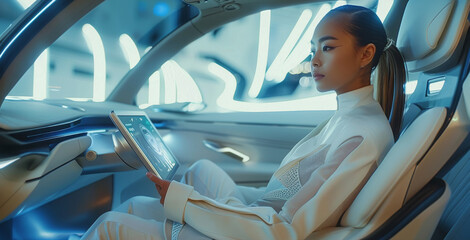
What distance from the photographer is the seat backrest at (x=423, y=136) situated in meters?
0.88

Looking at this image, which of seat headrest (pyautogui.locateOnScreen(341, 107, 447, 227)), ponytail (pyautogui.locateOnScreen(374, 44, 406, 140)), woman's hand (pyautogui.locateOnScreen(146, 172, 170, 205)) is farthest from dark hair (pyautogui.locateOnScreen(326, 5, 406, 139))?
woman's hand (pyautogui.locateOnScreen(146, 172, 170, 205))

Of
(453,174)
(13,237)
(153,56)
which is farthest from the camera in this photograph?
(153,56)

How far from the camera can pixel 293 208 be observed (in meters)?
0.98

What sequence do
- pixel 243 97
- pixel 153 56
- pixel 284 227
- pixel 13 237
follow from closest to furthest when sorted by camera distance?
pixel 284 227
pixel 13 237
pixel 153 56
pixel 243 97

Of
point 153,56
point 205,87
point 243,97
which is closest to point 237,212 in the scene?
point 153,56

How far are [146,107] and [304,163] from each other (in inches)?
73.0

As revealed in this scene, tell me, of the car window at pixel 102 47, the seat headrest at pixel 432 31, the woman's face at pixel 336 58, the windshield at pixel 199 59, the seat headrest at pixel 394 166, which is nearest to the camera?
the seat headrest at pixel 394 166

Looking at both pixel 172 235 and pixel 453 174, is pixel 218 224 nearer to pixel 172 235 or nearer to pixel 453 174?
pixel 172 235

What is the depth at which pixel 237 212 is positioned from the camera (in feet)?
3.19

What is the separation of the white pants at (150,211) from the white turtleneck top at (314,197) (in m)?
0.08

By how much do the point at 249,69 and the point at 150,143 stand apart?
1.90 meters

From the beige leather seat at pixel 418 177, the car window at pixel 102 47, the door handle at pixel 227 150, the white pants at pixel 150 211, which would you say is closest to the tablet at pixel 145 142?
the white pants at pixel 150 211

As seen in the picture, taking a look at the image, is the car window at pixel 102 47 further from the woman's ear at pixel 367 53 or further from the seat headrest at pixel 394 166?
the seat headrest at pixel 394 166

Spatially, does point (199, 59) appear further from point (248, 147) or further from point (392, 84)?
point (392, 84)
